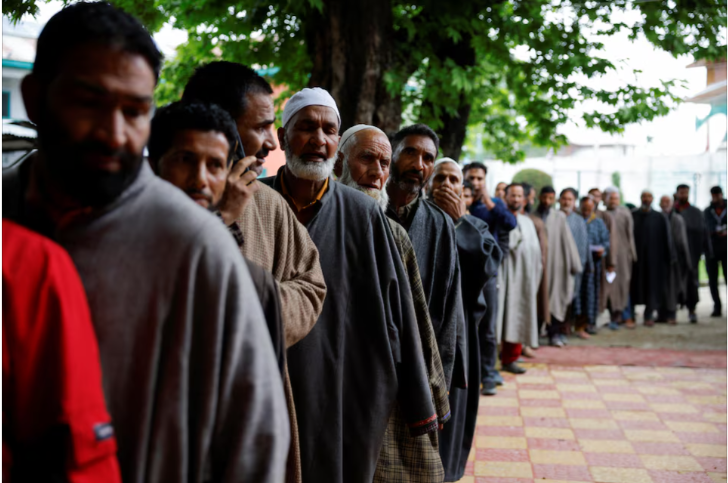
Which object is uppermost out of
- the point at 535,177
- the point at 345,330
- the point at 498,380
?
the point at 535,177

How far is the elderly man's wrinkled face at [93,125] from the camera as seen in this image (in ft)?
4.24

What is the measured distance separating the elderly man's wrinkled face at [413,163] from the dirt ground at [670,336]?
6.77 m

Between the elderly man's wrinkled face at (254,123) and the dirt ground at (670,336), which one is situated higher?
the elderly man's wrinkled face at (254,123)

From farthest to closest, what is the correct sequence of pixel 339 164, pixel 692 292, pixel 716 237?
1. pixel 716 237
2. pixel 692 292
3. pixel 339 164

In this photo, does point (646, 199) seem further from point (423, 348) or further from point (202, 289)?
point (202, 289)

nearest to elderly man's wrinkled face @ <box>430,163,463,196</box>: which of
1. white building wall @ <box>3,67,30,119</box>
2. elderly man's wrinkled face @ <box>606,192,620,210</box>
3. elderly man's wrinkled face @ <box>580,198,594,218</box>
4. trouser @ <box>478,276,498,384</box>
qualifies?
trouser @ <box>478,276,498,384</box>

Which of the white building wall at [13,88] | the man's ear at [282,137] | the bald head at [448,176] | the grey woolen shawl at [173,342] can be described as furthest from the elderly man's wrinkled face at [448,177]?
the white building wall at [13,88]

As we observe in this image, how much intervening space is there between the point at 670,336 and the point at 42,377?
10837mm

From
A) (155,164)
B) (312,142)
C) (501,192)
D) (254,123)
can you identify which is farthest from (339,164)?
(501,192)

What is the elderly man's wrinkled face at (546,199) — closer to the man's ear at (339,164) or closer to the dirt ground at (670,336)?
the dirt ground at (670,336)

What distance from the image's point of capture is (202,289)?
1.36 meters

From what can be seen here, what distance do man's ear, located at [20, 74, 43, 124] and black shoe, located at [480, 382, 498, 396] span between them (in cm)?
626

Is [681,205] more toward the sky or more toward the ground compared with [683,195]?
more toward the ground

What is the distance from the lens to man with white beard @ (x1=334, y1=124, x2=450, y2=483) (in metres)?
3.13
